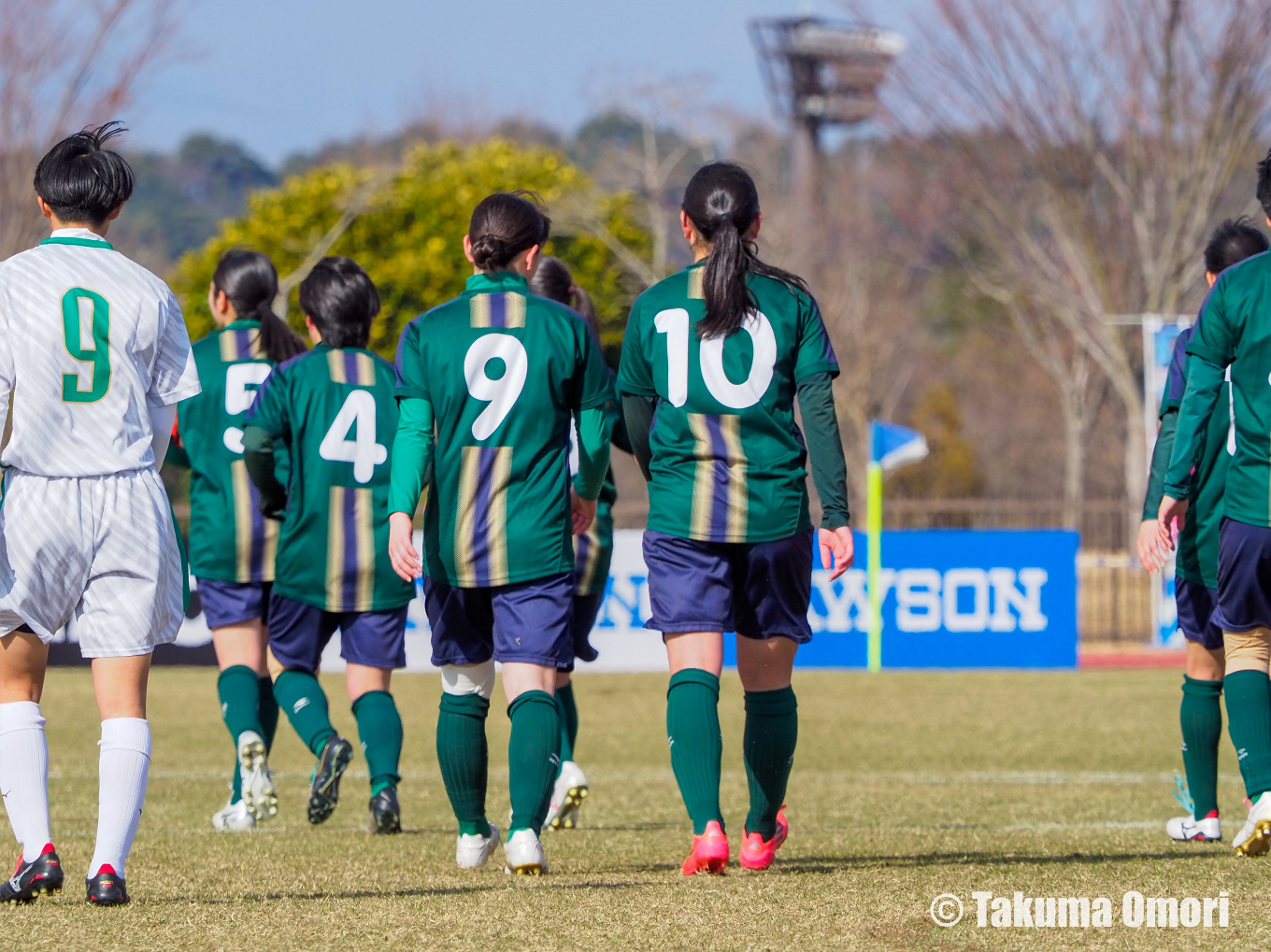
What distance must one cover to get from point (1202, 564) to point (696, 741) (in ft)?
5.79

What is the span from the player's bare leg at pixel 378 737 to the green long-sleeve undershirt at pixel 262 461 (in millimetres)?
722

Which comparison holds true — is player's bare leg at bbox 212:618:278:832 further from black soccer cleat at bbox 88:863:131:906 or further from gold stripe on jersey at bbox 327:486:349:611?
black soccer cleat at bbox 88:863:131:906

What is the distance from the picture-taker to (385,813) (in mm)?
5980

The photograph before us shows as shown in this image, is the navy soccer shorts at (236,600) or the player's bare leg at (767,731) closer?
the player's bare leg at (767,731)

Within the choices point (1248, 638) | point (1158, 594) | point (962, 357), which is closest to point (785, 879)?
point (1248, 638)

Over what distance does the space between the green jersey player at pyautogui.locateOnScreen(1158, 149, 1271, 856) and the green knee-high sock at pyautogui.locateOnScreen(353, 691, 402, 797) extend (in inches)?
111

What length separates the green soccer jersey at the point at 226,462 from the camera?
6598 millimetres

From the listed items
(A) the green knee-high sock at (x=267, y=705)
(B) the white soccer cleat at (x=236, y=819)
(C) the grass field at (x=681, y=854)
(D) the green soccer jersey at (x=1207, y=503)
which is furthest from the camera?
(A) the green knee-high sock at (x=267, y=705)

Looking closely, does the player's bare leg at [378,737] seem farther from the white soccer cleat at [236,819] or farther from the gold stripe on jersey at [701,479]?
the gold stripe on jersey at [701,479]

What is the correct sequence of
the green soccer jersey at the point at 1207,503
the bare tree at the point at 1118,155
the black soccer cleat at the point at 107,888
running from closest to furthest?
the black soccer cleat at the point at 107,888 → the green soccer jersey at the point at 1207,503 → the bare tree at the point at 1118,155

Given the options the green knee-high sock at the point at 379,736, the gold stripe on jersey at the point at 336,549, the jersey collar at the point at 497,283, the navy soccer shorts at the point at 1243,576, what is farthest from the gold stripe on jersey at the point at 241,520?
the navy soccer shorts at the point at 1243,576

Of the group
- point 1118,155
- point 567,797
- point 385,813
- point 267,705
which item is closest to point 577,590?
point 567,797

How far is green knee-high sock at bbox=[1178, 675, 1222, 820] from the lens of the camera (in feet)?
17.9

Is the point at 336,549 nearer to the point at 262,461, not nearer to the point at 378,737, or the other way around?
the point at 262,461
